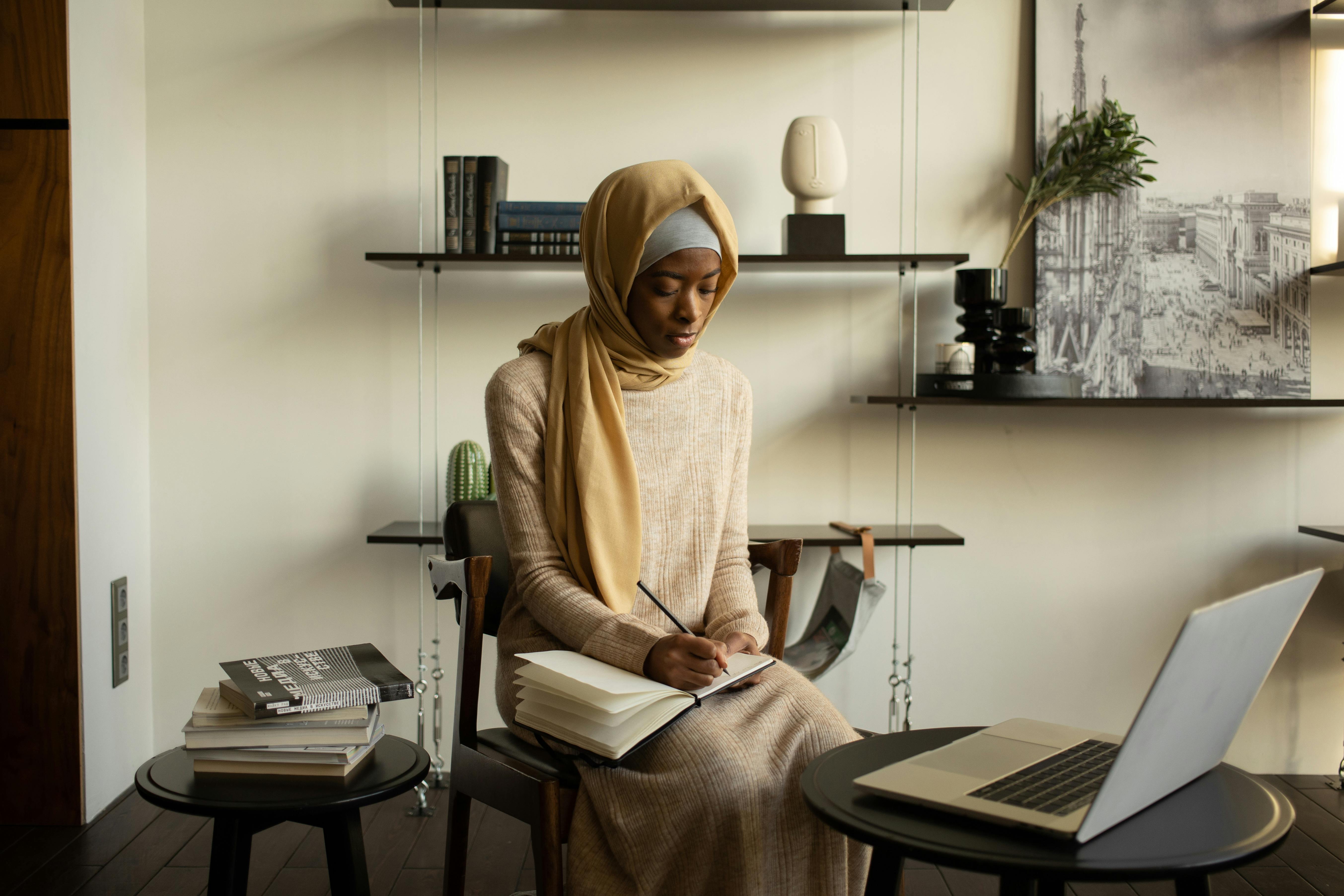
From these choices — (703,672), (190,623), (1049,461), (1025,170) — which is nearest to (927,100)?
(1025,170)

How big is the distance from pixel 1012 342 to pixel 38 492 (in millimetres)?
2291

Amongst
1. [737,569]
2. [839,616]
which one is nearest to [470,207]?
[737,569]

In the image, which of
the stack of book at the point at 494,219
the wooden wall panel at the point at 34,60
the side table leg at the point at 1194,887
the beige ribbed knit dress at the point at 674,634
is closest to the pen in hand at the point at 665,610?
the beige ribbed knit dress at the point at 674,634

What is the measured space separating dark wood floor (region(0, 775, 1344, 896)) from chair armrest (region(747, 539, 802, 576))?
755 millimetres

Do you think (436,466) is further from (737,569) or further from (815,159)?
(815,159)

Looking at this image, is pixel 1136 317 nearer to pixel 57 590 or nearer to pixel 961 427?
pixel 961 427

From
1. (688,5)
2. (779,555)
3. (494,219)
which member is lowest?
(779,555)

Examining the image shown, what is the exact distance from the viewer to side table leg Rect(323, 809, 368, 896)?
128cm

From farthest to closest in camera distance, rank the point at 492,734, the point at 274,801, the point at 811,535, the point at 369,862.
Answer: the point at 811,535
the point at 369,862
the point at 492,734
the point at 274,801

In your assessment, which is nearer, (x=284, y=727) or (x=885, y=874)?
(x=885, y=874)

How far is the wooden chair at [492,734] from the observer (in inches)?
51.2

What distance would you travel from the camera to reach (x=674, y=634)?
59.6 inches

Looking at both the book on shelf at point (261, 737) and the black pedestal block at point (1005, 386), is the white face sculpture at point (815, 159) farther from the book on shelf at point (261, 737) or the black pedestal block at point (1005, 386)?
the book on shelf at point (261, 737)

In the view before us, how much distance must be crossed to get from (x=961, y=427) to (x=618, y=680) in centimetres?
165
